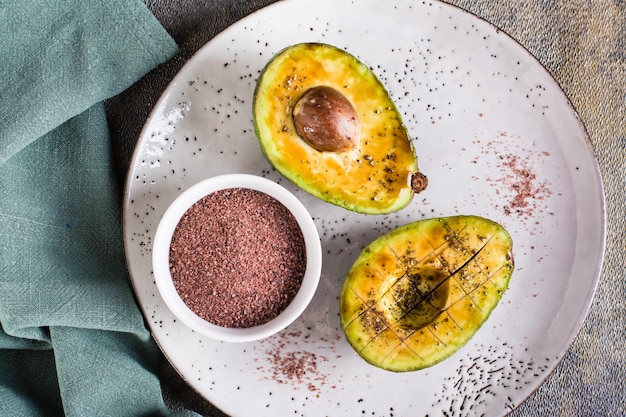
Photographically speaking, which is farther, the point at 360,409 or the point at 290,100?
the point at 360,409

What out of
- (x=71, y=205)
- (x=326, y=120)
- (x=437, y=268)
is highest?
(x=326, y=120)

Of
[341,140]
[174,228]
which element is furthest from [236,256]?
[341,140]

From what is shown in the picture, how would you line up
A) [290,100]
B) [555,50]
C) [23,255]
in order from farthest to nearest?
[555,50], [23,255], [290,100]

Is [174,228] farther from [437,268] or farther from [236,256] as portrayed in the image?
[437,268]

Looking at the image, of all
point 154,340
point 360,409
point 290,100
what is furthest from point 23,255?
point 360,409

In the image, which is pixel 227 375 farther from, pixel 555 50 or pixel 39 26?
pixel 555 50

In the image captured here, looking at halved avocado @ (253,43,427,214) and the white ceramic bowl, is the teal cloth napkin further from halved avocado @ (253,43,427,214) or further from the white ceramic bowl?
halved avocado @ (253,43,427,214)

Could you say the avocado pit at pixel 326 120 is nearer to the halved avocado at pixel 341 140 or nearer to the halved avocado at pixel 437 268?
the halved avocado at pixel 341 140
